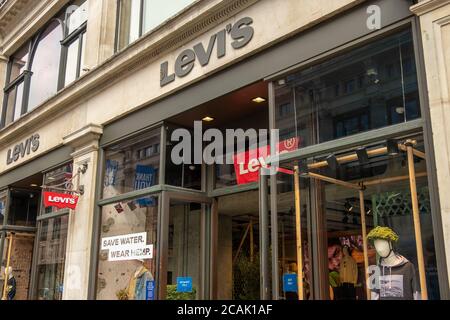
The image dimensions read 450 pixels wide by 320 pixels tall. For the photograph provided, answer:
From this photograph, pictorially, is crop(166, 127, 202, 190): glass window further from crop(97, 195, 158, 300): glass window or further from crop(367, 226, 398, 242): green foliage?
crop(367, 226, 398, 242): green foliage

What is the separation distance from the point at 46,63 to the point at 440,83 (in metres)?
11.3

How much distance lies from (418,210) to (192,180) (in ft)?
14.7

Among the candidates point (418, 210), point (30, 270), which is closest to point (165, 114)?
point (418, 210)

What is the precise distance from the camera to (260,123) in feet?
27.1

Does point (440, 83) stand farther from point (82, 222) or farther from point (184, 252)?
point (82, 222)

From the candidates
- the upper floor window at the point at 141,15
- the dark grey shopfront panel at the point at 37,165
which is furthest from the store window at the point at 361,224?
the dark grey shopfront panel at the point at 37,165

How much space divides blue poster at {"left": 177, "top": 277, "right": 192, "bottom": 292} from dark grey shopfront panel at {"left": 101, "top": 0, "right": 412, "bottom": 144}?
2769 mm

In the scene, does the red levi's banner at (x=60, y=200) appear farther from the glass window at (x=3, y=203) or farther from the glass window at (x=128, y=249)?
the glass window at (x=3, y=203)

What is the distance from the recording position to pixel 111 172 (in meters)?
9.66

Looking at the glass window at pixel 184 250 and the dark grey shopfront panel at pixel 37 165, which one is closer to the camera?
the glass window at pixel 184 250

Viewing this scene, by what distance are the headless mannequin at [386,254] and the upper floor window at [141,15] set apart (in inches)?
211

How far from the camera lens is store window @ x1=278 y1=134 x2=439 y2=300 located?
509 cm

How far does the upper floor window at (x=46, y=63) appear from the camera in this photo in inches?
475
